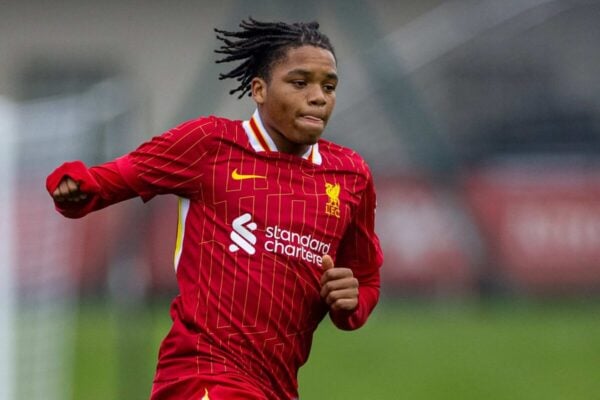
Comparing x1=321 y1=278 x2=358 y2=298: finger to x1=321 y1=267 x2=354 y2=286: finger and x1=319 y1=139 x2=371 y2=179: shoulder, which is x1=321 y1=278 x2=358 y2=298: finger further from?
x1=319 y1=139 x2=371 y2=179: shoulder

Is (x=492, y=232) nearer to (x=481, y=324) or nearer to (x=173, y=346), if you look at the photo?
(x=481, y=324)

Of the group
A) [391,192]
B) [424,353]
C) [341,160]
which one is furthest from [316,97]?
[391,192]

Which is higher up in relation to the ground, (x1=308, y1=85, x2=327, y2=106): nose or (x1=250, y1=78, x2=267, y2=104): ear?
(x1=250, y1=78, x2=267, y2=104): ear

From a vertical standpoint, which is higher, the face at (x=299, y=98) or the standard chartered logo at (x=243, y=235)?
the face at (x=299, y=98)

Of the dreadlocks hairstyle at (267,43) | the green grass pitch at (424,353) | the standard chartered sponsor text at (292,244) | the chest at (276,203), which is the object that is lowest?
the green grass pitch at (424,353)

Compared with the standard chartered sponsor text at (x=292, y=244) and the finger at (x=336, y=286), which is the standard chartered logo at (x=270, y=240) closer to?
the standard chartered sponsor text at (x=292, y=244)

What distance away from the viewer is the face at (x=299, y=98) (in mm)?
5121

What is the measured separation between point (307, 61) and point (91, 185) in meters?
0.86

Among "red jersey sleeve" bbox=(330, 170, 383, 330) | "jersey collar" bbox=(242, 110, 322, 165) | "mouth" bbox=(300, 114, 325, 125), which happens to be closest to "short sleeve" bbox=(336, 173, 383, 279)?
"red jersey sleeve" bbox=(330, 170, 383, 330)

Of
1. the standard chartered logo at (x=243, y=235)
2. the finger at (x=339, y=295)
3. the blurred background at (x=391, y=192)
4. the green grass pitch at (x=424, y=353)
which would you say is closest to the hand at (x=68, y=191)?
the standard chartered logo at (x=243, y=235)

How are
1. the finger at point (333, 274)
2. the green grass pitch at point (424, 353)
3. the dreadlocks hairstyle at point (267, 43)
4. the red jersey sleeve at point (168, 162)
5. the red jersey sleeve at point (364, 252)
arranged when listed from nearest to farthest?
the finger at point (333, 274), the red jersey sleeve at point (168, 162), the dreadlocks hairstyle at point (267, 43), the red jersey sleeve at point (364, 252), the green grass pitch at point (424, 353)

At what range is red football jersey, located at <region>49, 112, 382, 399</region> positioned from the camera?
496cm

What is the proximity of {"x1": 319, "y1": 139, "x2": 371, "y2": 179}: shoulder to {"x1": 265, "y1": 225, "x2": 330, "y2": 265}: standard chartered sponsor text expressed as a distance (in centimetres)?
32

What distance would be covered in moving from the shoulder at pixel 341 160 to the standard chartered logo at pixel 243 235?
15.5 inches
